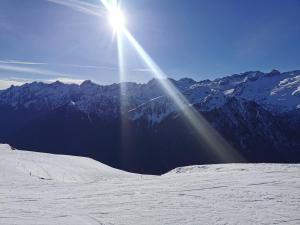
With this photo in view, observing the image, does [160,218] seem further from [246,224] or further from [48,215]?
[48,215]

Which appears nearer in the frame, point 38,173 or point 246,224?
point 246,224

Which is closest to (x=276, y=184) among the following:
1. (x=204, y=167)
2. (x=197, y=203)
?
(x=197, y=203)

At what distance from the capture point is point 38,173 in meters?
30.7

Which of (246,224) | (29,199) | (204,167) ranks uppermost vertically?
(204,167)

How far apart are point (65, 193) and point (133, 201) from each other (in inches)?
191

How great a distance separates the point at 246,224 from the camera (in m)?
11.6

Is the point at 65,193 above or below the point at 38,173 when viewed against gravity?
below

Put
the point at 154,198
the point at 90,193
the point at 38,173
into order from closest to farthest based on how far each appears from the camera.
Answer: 1. the point at 154,198
2. the point at 90,193
3. the point at 38,173

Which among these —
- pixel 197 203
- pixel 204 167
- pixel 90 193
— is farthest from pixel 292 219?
pixel 204 167

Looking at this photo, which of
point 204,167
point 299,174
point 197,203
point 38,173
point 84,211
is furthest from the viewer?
point 204,167

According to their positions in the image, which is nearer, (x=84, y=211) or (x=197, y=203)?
(x=84, y=211)

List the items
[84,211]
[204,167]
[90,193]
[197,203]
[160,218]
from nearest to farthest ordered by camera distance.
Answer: [160,218] < [84,211] < [197,203] < [90,193] < [204,167]

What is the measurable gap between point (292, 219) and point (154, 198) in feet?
19.5

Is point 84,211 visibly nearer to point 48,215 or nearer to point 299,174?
point 48,215
